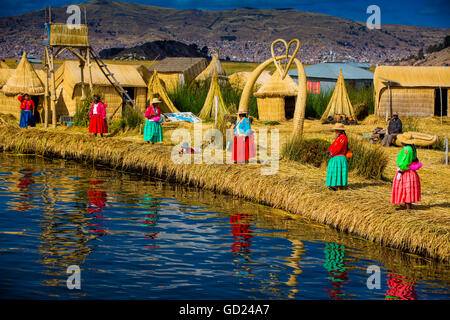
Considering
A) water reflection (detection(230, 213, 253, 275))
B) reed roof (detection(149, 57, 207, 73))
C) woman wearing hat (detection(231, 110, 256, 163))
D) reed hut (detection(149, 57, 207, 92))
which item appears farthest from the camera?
reed roof (detection(149, 57, 207, 73))

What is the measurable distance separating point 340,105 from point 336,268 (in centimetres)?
1798

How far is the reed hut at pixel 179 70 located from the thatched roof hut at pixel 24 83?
1102cm

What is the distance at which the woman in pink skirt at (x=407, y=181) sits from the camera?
392 inches

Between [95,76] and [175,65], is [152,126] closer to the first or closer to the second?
[95,76]

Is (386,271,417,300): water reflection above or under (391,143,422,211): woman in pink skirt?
under

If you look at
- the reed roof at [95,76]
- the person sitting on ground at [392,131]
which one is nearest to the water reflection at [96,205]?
the person sitting on ground at [392,131]

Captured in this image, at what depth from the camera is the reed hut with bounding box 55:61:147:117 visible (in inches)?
904

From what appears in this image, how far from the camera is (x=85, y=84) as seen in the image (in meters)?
23.1

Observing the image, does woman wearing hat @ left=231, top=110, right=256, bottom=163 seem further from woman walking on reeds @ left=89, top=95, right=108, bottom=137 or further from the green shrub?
woman walking on reeds @ left=89, top=95, right=108, bottom=137

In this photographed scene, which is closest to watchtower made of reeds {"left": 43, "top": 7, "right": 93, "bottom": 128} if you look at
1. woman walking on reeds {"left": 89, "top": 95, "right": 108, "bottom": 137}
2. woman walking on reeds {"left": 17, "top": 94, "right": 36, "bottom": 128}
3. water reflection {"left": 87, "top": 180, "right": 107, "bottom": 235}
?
woman walking on reeds {"left": 17, "top": 94, "right": 36, "bottom": 128}

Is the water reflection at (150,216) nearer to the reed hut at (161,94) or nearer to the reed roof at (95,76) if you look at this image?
the reed roof at (95,76)

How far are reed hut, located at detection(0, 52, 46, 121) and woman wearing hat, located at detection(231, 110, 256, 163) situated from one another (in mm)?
10641

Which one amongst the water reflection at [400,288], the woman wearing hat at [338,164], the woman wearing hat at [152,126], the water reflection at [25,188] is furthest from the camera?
the woman wearing hat at [152,126]

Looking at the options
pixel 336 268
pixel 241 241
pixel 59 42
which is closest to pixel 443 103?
pixel 59 42
